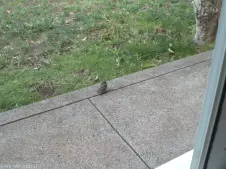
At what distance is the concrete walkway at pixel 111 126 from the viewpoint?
192 centimetres

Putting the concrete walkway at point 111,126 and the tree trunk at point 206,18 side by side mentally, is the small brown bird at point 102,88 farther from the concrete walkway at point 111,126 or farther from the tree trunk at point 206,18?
the tree trunk at point 206,18

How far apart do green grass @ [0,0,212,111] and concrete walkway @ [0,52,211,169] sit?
285mm

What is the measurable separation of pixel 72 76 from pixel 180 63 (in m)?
1.13

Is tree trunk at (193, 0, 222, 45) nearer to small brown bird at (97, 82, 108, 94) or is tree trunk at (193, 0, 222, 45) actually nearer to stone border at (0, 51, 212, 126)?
stone border at (0, 51, 212, 126)

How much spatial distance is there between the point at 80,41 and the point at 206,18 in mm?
1505

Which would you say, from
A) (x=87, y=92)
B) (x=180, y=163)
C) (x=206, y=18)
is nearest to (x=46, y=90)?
(x=87, y=92)

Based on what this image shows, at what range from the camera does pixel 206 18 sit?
3.36m

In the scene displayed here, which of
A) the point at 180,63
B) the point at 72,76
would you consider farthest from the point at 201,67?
the point at 72,76

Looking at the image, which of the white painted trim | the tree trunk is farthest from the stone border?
the white painted trim

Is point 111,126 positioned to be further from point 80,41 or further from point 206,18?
point 206,18

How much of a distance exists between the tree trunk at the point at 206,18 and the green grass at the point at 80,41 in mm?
172

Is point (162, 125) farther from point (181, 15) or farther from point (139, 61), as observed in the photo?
point (181, 15)

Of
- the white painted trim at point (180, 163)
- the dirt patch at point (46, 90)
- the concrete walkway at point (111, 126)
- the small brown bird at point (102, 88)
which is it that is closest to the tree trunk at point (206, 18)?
the concrete walkway at point (111, 126)

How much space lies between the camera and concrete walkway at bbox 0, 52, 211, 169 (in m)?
1.92
